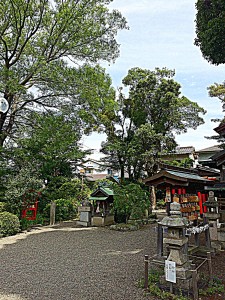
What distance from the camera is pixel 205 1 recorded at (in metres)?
8.45

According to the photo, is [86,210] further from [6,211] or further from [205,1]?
[205,1]

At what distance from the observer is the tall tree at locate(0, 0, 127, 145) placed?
1288 cm

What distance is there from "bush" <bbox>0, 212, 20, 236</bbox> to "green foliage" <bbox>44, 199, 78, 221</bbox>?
4.06 m

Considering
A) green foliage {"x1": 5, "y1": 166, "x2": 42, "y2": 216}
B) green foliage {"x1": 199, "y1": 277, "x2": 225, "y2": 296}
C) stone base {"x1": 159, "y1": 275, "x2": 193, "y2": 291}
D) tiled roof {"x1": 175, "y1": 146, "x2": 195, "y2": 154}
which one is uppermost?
tiled roof {"x1": 175, "y1": 146, "x2": 195, "y2": 154}

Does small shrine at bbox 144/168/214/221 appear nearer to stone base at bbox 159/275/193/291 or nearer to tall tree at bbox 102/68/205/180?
stone base at bbox 159/275/193/291

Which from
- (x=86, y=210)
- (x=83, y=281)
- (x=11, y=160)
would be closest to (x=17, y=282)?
(x=83, y=281)

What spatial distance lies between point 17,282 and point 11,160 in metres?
10.4

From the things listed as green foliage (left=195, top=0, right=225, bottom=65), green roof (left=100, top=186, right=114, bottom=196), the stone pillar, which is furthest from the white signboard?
green roof (left=100, top=186, right=114, bottom=196)

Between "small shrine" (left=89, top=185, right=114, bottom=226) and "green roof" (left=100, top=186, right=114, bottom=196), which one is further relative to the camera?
"green roof" (left=100, top=186, right=114, bottom=196)

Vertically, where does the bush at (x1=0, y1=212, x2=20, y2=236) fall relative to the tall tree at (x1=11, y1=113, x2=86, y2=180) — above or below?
below

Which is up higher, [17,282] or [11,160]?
[11,160]

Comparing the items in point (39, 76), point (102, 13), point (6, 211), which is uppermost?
point (102, 13)

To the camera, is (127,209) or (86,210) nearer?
(127,209)

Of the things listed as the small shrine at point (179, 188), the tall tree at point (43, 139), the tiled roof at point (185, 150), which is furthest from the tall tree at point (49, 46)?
the tiled roof at point (185, 150)
